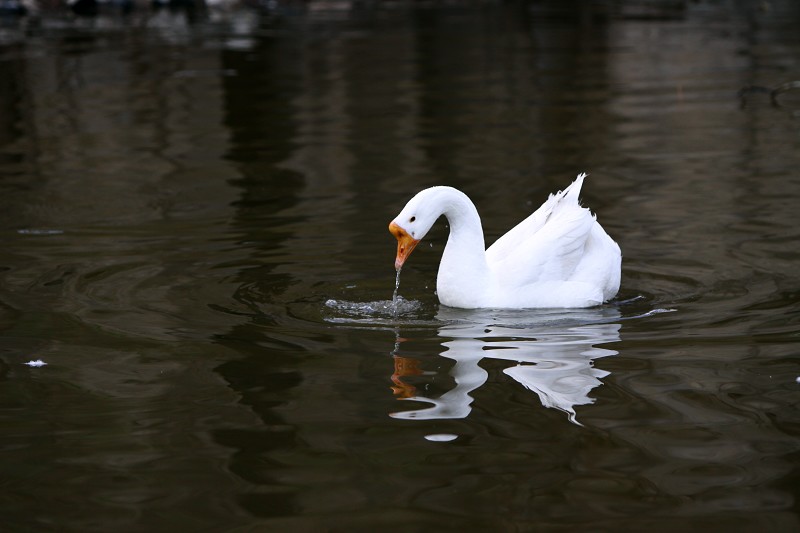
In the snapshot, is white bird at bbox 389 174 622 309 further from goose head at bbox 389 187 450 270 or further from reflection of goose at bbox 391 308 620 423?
reflection of goose at bbox 391 308 620 423

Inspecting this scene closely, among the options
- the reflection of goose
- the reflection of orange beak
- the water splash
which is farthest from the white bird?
the water splash

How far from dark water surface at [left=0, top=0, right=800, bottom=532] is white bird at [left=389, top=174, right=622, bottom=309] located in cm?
17

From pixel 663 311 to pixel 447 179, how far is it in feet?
16.5

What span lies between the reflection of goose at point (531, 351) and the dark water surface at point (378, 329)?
0.02 meters

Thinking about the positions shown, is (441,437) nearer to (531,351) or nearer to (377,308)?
(531,351)

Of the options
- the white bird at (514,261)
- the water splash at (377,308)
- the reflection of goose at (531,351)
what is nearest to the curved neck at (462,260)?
the white bird at (514,261)

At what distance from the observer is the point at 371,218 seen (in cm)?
1055

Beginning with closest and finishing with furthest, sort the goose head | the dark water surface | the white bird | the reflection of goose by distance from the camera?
1. the dark water surface
2. the reflection of goose
3. the goose head
4. the white bird

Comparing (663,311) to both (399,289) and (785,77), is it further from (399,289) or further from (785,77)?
(785,77)

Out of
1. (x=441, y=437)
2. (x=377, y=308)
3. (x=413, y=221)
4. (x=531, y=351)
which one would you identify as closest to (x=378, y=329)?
(x=377, y=308)

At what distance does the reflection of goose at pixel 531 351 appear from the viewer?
19.8 feet

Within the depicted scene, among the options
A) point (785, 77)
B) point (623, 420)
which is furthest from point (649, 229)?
point (785, 77)

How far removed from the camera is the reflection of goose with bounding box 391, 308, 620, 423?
19.8 ft

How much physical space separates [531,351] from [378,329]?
1.01 m
